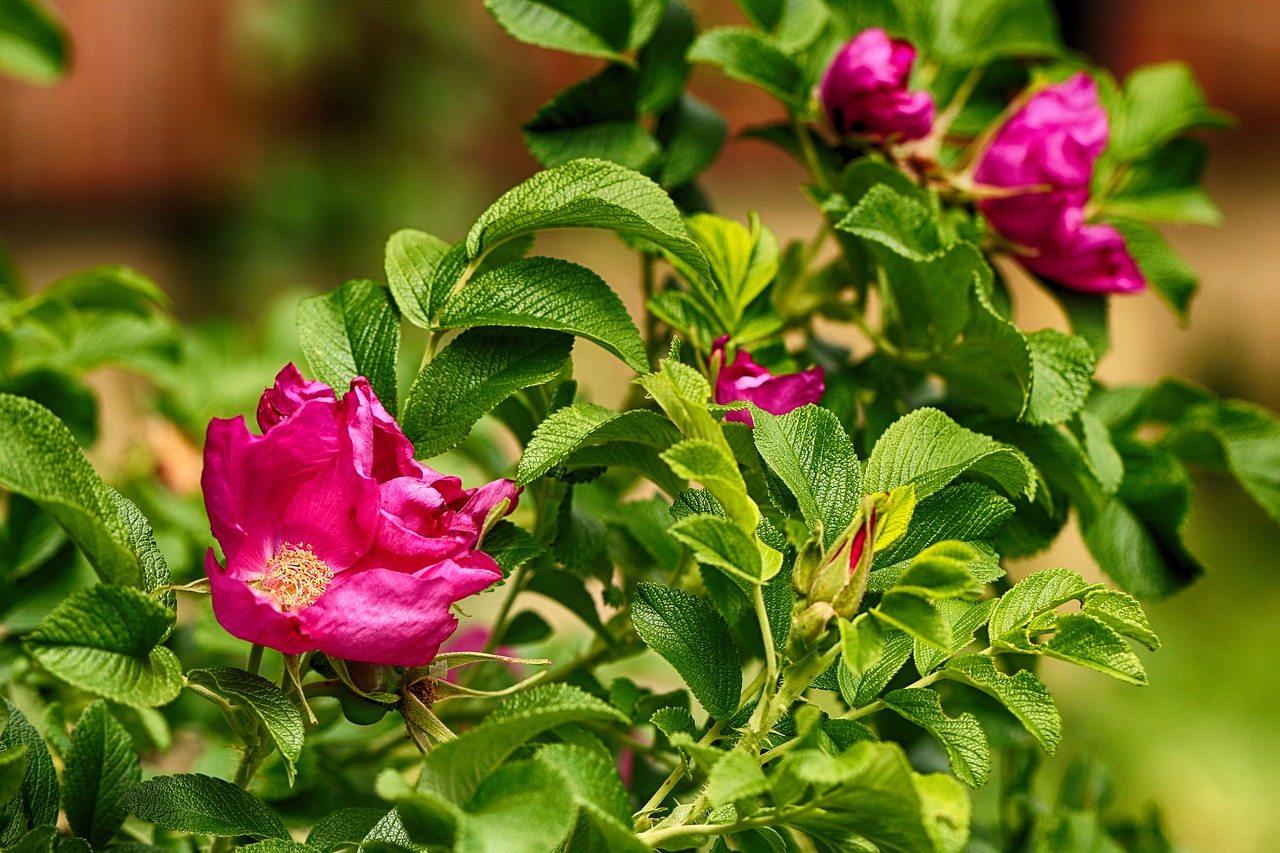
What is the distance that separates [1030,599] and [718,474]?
0.33 feet

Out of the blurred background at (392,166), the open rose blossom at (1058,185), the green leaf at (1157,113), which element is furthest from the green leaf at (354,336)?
the blurred background at (392,166)

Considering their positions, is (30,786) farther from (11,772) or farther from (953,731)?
(953,731)

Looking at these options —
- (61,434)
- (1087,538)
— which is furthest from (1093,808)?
(61,434)

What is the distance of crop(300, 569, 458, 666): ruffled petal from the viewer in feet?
1.02

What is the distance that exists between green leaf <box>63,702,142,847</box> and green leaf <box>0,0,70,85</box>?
42cm

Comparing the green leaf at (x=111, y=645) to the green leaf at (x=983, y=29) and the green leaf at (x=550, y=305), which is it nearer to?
the green leaf at (x=550, y=305)

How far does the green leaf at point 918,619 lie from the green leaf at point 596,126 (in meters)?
0.23

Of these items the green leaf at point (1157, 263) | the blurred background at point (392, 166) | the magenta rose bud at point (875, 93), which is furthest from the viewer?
the blurred background at point (392, 166)

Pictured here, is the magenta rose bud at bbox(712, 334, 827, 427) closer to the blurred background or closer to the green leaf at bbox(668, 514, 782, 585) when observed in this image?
the green leaf at bbox(668, 514, 782, 585)

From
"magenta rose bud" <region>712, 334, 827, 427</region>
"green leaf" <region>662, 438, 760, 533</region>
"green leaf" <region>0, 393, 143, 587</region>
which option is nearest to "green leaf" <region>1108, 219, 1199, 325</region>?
"magenta rose bud" <region>712, 334, 827, 427</region>

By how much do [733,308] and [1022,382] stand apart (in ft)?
0.32

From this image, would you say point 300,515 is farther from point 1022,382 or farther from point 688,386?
point 1022,382

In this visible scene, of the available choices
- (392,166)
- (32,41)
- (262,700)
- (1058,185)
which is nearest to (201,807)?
(262,700)

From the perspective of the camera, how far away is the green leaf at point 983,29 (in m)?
0.56
